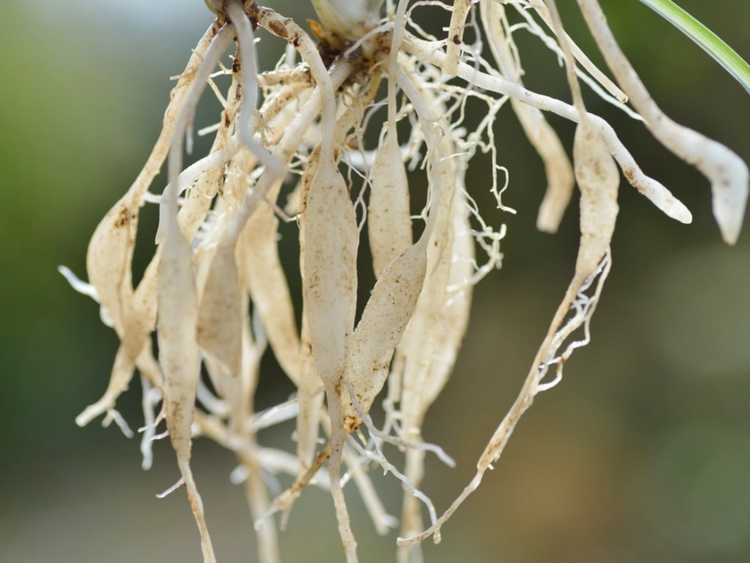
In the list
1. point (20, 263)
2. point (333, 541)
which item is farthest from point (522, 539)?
point (20, 263)

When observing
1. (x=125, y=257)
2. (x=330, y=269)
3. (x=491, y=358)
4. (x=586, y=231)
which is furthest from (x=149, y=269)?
(x=491, y=358)

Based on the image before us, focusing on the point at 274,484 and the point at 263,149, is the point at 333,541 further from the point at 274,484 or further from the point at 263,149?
the point at 263,149

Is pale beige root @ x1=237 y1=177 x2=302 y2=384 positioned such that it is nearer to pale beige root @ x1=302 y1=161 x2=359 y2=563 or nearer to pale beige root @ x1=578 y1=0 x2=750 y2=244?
pale beige root @ x1=302 y1=161 x2=359 y2=563

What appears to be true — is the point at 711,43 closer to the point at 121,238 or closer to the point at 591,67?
the point at 591,67

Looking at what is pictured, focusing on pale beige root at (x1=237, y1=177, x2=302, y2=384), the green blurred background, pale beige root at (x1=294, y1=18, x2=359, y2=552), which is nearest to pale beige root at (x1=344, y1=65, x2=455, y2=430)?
pale beige root at (x1=294, y1=18, x2=359, y2=552)

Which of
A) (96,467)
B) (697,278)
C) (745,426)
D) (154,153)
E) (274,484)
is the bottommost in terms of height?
(96,467)

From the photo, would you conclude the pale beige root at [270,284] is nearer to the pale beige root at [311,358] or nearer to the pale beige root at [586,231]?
the pale beige root at [311,358]

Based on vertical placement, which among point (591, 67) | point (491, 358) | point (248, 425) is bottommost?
point (491, 358)

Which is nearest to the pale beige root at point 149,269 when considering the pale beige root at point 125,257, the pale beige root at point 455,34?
the pale beige root at point 125,257
